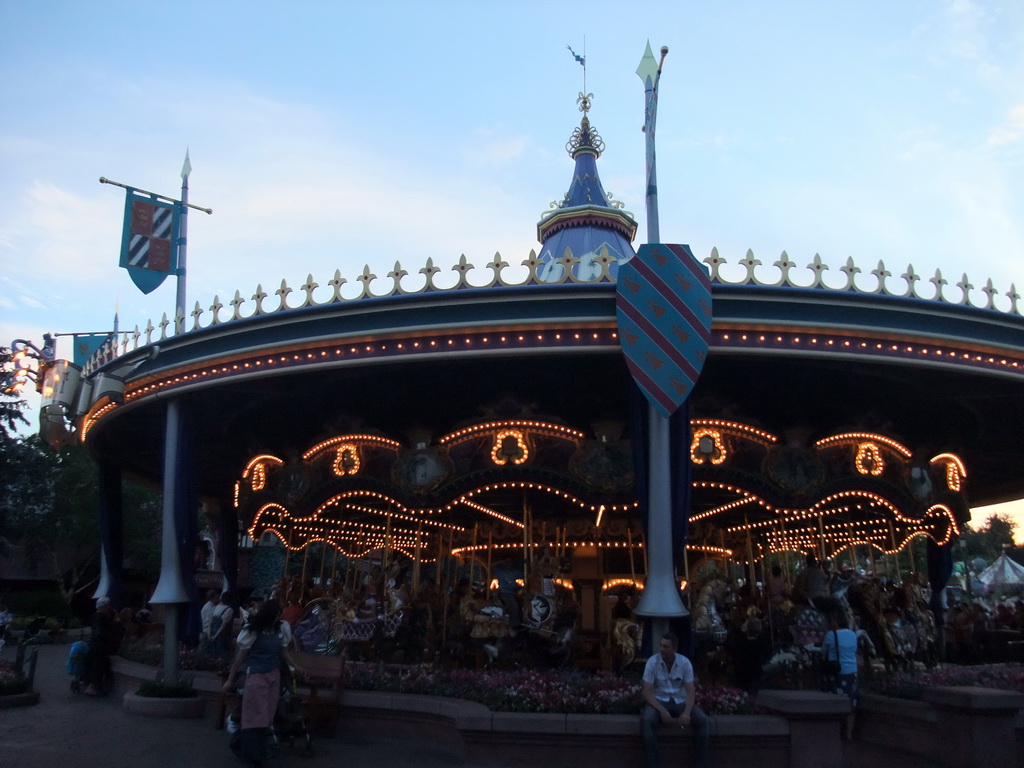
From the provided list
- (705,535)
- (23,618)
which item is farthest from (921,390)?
(23,618)

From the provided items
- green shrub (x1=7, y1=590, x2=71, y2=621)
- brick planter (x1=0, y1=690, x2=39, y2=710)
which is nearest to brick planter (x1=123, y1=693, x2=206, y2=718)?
brick planter (x1=0, y1=690, x2=39, y2=710)

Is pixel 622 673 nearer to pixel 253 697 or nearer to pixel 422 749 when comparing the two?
pixel 422 749

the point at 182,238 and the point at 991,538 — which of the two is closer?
the point at 182,238

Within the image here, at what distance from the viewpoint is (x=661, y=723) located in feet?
26.1

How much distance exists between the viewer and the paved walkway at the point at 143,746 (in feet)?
27.0

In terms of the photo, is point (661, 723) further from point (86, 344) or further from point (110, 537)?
point (86, 344)

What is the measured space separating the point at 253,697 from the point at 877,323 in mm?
8653

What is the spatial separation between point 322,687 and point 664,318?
600 cm

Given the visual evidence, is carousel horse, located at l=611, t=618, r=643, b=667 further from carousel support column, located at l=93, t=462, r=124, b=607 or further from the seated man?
carousel support column, located at l=93, t=462, r=124, b=607

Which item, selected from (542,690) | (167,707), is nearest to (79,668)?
(167,707)

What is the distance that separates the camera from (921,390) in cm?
1397

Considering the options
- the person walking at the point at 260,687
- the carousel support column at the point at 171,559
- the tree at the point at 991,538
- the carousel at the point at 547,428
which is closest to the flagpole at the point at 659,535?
the carousel at the point at 547,428

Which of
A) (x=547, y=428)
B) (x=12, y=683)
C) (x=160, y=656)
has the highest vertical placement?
→ (x=547, y=428)

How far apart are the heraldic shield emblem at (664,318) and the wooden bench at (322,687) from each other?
4817 millimetres
